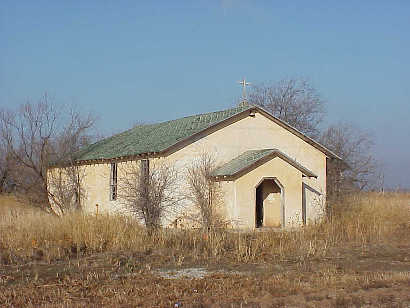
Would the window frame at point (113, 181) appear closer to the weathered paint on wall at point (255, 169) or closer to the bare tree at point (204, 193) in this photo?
the weathered paint on wall at point (255, 169)

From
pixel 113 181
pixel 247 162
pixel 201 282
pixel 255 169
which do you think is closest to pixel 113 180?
pixel 113 181

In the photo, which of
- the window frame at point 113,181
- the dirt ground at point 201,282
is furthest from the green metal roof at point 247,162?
the dirt ground at point 201,282

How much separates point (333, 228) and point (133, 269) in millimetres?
10475

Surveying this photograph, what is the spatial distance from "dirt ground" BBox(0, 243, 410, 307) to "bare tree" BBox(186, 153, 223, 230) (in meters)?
6.04

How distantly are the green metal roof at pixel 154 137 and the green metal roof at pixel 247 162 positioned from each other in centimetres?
177

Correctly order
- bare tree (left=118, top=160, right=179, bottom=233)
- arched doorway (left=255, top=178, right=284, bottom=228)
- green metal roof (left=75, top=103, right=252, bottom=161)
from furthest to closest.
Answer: arched doorway (left=255, top=178, right=284, bottom=228)
green metal roof (left=75, top=103, right=252, bottom=161)
bare tree (left=118, top=160, right=179, bottom=233)

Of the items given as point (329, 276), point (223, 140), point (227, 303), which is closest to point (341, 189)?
point (223, 140)

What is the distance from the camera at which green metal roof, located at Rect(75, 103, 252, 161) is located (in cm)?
2382

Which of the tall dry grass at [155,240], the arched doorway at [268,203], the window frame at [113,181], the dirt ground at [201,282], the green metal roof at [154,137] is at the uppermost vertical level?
the green metal roof at [154,137]

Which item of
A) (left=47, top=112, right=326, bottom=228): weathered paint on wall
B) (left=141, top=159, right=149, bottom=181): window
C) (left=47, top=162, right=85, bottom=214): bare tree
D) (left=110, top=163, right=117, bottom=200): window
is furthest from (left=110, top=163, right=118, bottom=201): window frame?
(left=141, top=159, right=149, bottom=181): window

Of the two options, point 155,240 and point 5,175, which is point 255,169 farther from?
point 5,175

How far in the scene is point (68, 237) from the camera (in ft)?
58.2

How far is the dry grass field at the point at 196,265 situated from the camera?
10702 millimetres

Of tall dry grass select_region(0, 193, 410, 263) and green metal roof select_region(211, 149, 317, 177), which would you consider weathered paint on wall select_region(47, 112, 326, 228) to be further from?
tall dry grass select_region(0, 193, 410, 263)
